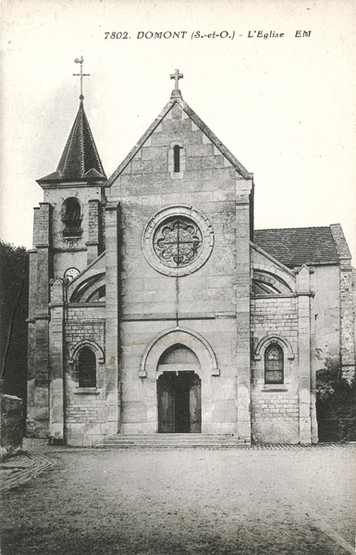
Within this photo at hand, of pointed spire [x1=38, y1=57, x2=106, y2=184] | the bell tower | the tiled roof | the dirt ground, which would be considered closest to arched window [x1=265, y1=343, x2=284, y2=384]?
the dirt ground

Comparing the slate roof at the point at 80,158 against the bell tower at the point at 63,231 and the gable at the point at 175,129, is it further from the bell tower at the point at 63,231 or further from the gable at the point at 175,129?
the gable at the point at 175,129

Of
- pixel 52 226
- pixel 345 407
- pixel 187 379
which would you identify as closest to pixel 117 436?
pixel 187 379

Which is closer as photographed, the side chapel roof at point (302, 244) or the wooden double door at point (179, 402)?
the wooden double door at point (179, 402)

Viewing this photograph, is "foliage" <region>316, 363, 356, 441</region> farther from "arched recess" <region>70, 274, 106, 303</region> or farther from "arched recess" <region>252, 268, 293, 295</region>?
"arched recess" <region>70, 274, 106, 303</region>

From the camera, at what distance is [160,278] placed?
23453 millimetres

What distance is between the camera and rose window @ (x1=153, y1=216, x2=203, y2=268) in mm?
23516

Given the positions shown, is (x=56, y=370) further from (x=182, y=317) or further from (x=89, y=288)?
(x=182, y=317)

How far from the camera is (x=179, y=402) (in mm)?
23516

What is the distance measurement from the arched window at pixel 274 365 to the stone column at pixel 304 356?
0.74 metres

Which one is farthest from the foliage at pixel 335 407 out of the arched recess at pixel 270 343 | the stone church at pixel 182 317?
the arched recess at pixel 270 343

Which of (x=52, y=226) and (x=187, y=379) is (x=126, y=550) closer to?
(x=187, y=379)

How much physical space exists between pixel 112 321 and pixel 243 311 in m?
4.83

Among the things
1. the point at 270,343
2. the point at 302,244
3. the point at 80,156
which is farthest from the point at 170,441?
the point at 80,156

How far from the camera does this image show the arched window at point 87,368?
77.2ft
